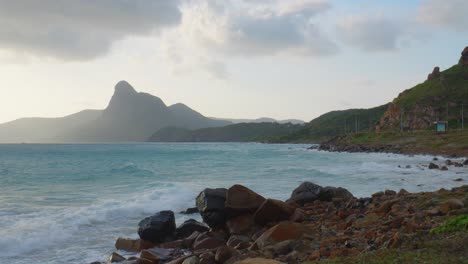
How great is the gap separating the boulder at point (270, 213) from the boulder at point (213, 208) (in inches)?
44.8

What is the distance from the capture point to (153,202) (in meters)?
19.9

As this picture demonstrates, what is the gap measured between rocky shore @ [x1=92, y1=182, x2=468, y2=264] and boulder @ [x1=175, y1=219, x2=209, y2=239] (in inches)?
1.2

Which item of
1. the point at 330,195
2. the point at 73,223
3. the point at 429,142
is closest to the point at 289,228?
the point at 330,195

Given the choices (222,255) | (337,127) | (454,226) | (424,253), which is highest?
(337,127)

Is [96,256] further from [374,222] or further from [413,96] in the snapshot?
[413,96]

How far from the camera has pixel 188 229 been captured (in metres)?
13.4

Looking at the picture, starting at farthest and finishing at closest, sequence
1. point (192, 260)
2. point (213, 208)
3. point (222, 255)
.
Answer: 1. point (213, 208)
2. point (222, 255)
3. point (192, 260)

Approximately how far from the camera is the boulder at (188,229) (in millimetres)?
13266

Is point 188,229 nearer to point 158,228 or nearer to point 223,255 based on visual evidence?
point 158,228

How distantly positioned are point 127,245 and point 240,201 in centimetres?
373

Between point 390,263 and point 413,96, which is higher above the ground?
point 413,96

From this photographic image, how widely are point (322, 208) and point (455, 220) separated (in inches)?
248

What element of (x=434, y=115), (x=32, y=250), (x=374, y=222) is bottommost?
(x=32, y=250)

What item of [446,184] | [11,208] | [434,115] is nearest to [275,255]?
[11,208]
